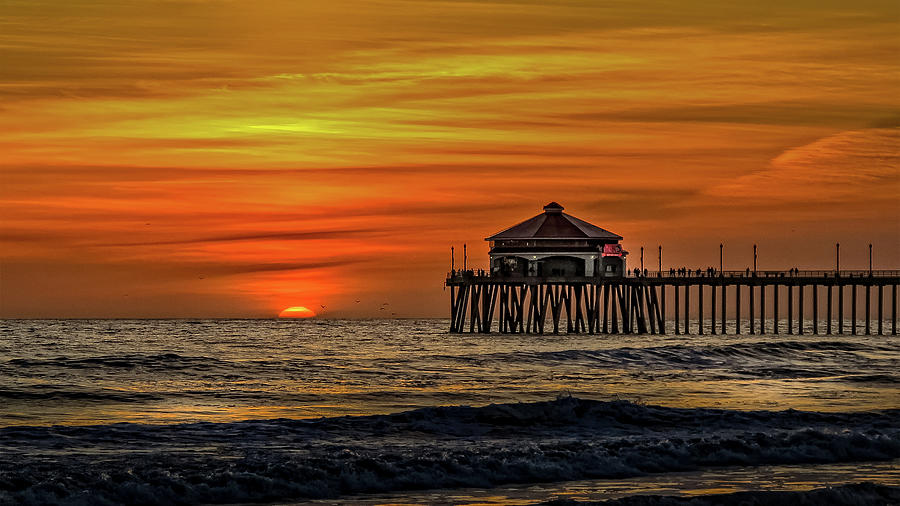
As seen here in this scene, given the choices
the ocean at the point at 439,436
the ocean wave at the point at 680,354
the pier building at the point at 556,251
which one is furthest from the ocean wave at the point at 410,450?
the pier building at the point at 556,251

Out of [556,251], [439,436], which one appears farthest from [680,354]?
[439,436]

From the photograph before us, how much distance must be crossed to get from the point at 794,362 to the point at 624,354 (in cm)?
767

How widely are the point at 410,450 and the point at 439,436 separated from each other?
273cm

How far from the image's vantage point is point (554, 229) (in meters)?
88.3

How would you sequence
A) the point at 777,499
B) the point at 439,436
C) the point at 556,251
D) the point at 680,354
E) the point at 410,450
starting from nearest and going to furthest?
the point at 777,499, the point at 410,450, the point at 439,436, the point at 680,354, the point at 556,251

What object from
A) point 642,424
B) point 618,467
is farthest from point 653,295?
point 618,467

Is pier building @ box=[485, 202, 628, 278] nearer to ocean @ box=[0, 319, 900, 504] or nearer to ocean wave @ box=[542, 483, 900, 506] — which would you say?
ocean @ box=[0, 319, 900, 504]

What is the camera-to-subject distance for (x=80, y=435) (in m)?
25.0

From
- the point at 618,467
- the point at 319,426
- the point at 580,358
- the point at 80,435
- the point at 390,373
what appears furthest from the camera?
the point at 580,358

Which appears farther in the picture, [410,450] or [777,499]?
[410,450]

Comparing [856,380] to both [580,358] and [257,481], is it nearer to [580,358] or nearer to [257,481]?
[580,358]

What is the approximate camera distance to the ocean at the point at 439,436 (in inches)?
769

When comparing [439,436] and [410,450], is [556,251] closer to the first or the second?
[439,436]

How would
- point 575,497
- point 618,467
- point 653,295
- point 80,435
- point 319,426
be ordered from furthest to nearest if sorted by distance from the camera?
point 653,295 < point 319,426 < point 80,435 < point 618,467 < point 575,497
